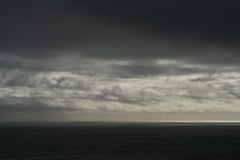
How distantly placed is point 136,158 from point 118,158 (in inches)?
185

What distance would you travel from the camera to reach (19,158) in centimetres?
11312

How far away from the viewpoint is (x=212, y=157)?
109625 mm

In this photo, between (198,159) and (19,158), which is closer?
(198,159)

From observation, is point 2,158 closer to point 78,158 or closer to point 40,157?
point 40,157

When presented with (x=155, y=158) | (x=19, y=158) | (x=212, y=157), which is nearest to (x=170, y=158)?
(x=155, y=158)

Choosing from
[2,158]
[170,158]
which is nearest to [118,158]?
[170,158]

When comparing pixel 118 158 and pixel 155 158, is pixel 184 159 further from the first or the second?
pixel 118 158

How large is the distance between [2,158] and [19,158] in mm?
4406

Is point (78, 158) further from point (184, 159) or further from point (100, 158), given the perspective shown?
point (184, 159)

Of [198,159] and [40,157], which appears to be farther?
[40,157]

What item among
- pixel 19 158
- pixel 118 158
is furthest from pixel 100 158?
pixel 19 158

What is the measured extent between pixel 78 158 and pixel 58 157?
618cm

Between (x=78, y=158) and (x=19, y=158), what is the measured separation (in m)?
15.6

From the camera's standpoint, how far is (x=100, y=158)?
366 ft
